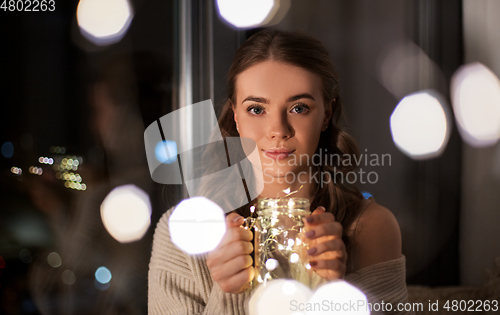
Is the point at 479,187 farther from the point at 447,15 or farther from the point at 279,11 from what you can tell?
the point at 279,11

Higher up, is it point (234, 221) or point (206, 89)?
point (206, 89)

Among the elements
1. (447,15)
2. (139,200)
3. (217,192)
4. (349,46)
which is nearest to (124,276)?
(139,200)

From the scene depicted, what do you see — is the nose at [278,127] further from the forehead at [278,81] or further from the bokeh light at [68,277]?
the bokeh light at [68,277]

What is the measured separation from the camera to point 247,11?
0.90 m

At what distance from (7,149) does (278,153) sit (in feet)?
1.58

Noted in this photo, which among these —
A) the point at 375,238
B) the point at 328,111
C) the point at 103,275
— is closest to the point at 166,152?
the point at 103,275

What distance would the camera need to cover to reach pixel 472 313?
908mm

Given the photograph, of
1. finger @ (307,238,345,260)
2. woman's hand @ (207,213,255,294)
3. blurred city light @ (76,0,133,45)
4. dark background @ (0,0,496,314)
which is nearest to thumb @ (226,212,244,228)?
woman's hand @ (207,213,255,294)

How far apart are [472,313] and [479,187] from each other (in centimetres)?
33

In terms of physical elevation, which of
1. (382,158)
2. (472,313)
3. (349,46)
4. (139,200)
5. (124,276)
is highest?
(349,46)

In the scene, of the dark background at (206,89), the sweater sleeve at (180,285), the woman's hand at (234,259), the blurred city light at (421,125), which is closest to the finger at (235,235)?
the woman's hand at (234,259)

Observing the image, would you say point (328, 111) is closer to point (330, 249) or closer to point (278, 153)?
point (278, 153)

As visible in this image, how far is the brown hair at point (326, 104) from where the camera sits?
0.63 m

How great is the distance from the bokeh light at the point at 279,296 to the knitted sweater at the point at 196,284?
10cm
